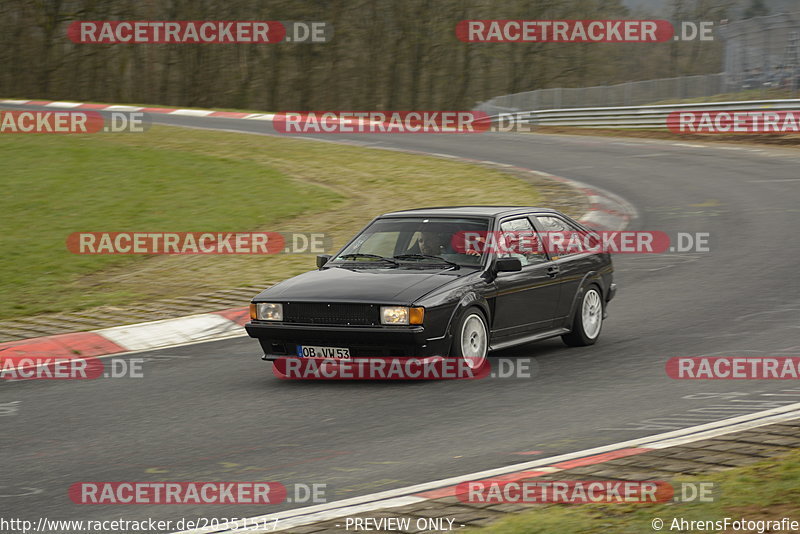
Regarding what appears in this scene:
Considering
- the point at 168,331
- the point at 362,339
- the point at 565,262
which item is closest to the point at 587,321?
the point at 565,262

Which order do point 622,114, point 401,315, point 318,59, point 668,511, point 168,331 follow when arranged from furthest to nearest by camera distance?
1. point 318,59
2. point 622,114
3. point 168,331
4. point 401,315
5. point 668,511

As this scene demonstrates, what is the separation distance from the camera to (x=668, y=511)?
4.79 m

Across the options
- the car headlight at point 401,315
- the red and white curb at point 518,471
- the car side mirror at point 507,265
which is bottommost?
the red and white curb at point 518,471

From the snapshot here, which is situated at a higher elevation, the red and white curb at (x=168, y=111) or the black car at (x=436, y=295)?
the red and white curb at (x=168, y=111)

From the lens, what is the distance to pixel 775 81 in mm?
36438

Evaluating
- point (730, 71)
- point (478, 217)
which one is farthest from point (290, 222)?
point (730, 71)

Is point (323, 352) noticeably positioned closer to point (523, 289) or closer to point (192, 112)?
point (523, 289)

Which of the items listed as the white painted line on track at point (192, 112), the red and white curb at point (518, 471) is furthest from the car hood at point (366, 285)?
the white painted line on track at point (192, 112)

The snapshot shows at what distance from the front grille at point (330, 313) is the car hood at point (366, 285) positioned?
0.05 metres

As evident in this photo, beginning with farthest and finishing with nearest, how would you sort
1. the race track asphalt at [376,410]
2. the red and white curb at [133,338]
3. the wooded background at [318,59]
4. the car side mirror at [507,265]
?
the wooded background at [318,59] < the red and white curb at [133,338] < the car side mirror at [507,265] < the race track asphalt at [376,410]

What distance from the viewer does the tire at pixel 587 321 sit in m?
10.2

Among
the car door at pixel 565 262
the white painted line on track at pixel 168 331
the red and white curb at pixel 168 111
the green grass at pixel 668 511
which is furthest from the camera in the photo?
the red and white curb at pixel 168 111

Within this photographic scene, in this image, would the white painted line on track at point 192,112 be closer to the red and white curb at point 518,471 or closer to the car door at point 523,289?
the car door at point 523,289

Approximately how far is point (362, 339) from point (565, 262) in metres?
2.69
